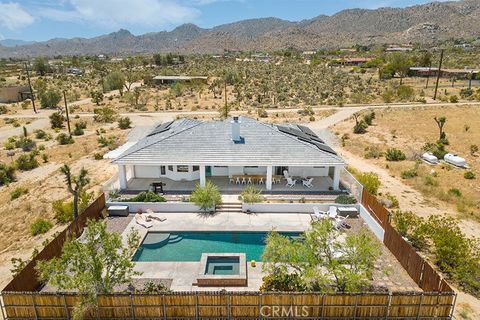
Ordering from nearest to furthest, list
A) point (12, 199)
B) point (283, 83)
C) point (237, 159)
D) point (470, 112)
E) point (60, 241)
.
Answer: point (60, 241) → point (237, 159) → point (12, 199) → point (470, 112) → point (283, 83)

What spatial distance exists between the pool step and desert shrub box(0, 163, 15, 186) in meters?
20.0

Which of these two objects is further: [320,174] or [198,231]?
[320,174]

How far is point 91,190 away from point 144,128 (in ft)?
67.1

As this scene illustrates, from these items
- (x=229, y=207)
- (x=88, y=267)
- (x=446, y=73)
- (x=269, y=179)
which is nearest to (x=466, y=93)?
(x=446, y=73)

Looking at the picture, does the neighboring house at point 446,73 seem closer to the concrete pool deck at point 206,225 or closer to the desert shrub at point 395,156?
the desert shrub at point 395,156

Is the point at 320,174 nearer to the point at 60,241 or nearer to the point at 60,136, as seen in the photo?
the point at 60,241

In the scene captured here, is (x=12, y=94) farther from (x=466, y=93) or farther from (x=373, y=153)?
(x=466, y=93)

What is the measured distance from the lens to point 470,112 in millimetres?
51750

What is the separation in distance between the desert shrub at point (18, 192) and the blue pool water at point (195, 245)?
14.0m

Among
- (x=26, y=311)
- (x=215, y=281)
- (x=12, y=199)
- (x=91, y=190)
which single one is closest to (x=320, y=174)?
(x=215, y=281)

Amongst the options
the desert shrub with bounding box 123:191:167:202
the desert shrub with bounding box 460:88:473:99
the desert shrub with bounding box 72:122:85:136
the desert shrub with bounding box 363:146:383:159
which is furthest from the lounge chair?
the desert shrub with bounding box 460:88:473:99

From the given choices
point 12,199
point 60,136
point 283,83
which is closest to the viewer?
point 12,199

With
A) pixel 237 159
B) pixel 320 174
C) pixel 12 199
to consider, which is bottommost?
pixel 12 199

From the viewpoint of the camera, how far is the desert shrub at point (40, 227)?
69.3ft
